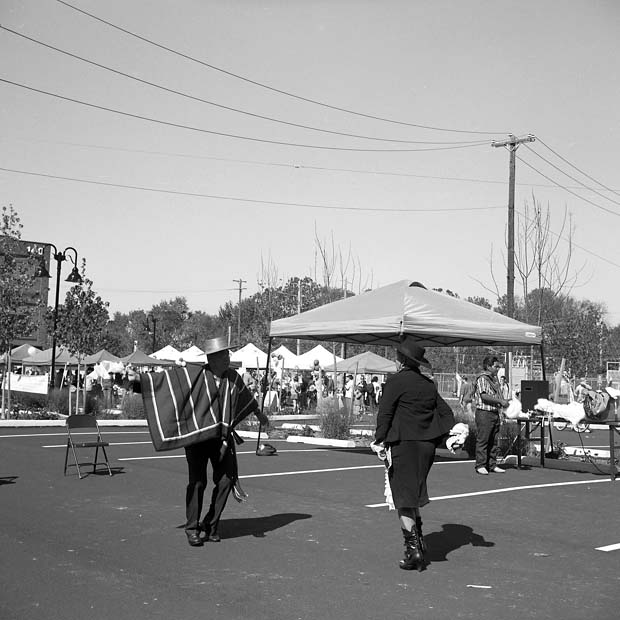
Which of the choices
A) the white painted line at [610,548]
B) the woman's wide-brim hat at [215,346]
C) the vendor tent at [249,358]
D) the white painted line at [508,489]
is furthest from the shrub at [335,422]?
the vendor tent at [249,358]

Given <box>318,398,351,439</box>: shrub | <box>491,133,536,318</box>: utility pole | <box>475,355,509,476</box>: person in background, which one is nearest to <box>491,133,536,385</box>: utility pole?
<box>491,133,536,318</box>: utility pole

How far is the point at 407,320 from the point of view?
1485cm

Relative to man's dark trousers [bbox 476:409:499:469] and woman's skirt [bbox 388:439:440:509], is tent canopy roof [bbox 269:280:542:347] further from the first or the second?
woman's skirt [bbox 388:439:440:509]

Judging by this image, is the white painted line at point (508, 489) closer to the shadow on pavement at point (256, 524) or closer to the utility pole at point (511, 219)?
the shadow on pavement at point (256, 524)

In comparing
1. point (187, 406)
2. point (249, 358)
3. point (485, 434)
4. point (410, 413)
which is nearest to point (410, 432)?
point (410, 413)

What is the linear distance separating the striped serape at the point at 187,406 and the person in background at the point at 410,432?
1.44 meters

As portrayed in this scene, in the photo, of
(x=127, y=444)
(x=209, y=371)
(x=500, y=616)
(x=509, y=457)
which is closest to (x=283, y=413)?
(x=127, y=444)

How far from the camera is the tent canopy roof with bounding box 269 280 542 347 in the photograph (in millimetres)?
14922

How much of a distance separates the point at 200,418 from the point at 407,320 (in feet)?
26.0

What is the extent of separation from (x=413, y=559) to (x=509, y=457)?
30.0 feet

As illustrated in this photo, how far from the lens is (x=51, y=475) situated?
469 inches

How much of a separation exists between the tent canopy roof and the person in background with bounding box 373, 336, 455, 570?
7.62m

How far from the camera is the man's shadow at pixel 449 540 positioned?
7.36 metres

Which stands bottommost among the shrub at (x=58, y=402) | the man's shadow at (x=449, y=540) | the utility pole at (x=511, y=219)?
the man's shadow at (x=449, y=540)
